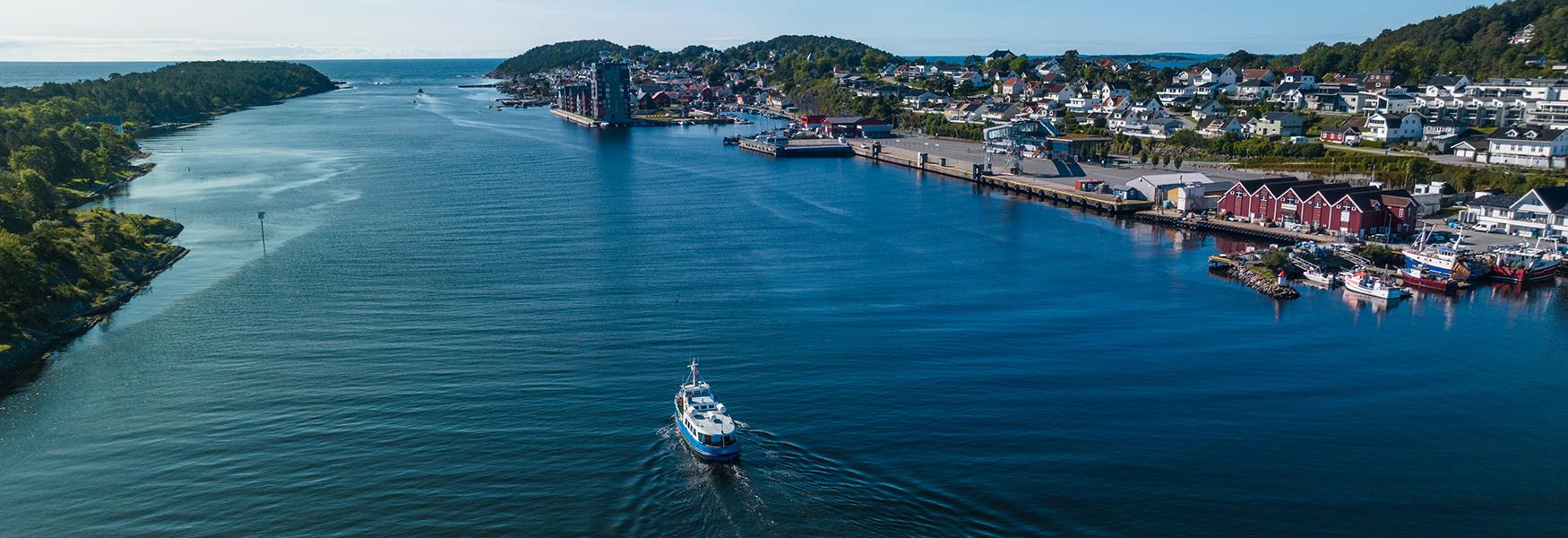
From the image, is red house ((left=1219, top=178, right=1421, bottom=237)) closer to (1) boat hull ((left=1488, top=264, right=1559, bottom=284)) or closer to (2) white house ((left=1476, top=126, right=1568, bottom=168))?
(1) boat hull ((left=1488, top=264, right=1559, bottom=284))

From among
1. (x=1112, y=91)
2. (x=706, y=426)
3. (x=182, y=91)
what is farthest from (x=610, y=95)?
(x=706, y=426)

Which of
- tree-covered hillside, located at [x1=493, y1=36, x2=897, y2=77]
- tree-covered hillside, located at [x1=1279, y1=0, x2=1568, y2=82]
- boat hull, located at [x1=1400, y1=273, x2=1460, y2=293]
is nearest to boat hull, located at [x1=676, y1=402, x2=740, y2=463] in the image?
boat hull, located at [x1=1400, y1=273, x2=1460, y2=293]

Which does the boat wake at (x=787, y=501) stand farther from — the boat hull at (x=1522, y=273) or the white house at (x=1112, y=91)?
the white house at (x=1112, y=91)

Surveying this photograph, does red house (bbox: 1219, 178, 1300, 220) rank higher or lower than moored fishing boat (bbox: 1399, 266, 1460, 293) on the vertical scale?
higher

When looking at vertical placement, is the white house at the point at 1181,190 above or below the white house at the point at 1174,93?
below

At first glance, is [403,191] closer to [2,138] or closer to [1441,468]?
[2,138]

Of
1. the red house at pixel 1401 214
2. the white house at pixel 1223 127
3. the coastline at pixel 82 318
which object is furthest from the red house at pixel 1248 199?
the coastline at pixel 82 318

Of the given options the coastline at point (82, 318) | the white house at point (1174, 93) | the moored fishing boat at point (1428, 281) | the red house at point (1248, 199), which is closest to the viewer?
the coastline at point (82, 318)
